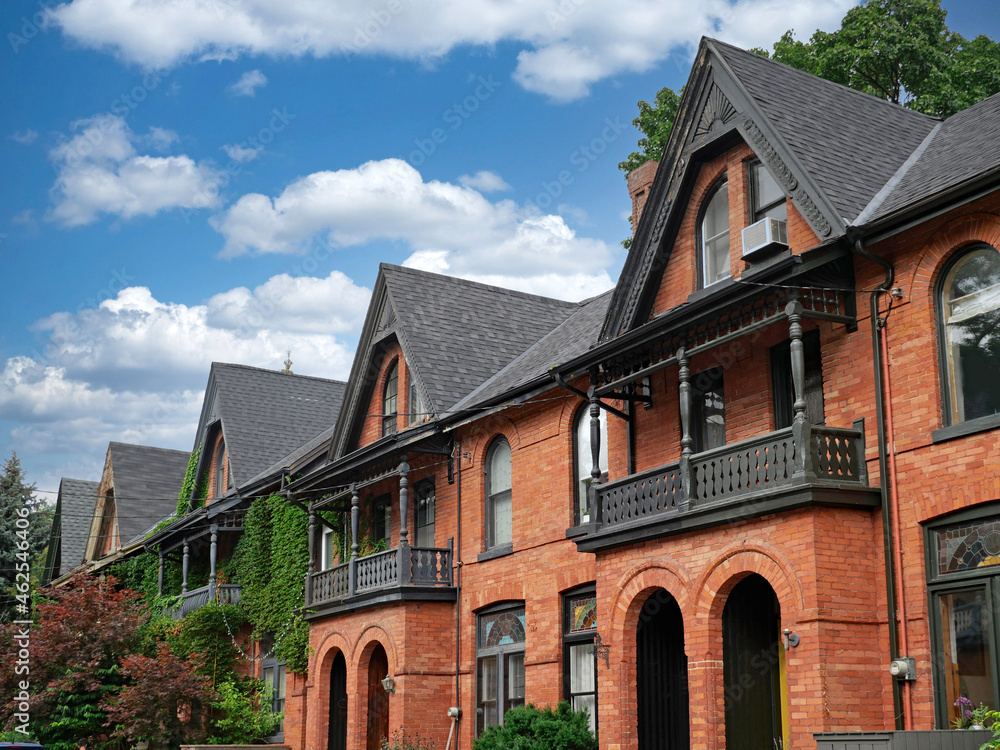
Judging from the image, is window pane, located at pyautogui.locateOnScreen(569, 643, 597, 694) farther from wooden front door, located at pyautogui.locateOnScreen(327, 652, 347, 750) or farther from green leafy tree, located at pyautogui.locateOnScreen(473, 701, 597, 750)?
wooden front door, located at pyautogui.locateOnScreen(327, 652, 347, 750)

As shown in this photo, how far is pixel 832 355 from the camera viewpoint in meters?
15.9

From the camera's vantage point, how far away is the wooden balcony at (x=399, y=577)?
2364 centimetres

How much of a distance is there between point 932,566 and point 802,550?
1.51 metres

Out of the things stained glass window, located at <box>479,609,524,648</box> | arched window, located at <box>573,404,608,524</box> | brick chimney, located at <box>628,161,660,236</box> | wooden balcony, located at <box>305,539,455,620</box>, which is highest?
brick chimney, located at <box>628,161,660,236</box>

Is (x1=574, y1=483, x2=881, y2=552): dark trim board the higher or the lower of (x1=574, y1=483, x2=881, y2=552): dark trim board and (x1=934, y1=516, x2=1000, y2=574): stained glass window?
the higher

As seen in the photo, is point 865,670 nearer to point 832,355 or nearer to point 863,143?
point 832,355

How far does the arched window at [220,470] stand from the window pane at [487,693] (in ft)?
53.7

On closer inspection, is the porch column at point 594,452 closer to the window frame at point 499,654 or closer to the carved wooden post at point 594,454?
the carved wooden post at point 594,454

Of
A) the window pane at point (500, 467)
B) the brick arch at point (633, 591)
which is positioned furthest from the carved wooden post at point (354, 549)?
the brick arch at point (633, 591)

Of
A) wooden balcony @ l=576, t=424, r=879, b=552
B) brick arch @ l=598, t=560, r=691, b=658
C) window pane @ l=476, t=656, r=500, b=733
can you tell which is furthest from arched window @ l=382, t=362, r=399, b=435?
brick arch @ l=598, t=560, r=691, b=658

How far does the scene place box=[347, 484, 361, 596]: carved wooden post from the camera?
2538 centimetres

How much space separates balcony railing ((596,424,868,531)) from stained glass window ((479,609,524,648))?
4.89 m

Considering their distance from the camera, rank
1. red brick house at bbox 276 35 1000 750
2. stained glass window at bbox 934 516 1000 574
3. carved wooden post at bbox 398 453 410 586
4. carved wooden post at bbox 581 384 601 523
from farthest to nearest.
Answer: carved wooden post at bbox 398 453 410 586
carved wooden post at bbox 581 384 601 523
red brick house at bbox 276 35 1000 750
stained glass window at bbox 934 516 1000 574

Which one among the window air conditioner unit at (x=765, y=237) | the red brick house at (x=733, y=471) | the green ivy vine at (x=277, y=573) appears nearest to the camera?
the red brick house at (x=733, y=471)
